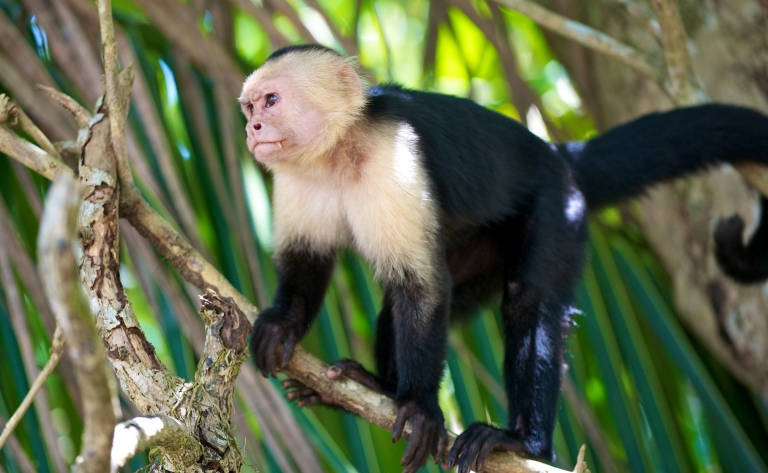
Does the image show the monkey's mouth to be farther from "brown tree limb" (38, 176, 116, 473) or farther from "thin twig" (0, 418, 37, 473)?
"brown tree limb" (38, 176, 116, 473)

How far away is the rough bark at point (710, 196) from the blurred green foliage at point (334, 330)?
170 mm

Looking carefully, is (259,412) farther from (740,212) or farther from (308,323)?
(740,212)

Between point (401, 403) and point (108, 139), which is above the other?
point (108, 139)

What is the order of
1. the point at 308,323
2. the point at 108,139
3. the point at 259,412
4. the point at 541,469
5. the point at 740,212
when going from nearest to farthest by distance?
1. the point at 541,469
2. the point at 108,139
3. the point at 259,412
4. the point at 308,323
5. the point at 740,212

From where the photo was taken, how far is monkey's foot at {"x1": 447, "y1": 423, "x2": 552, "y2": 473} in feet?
8.50

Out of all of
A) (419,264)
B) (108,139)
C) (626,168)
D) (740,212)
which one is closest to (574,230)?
(626,168)

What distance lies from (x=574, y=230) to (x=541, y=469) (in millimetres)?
1157

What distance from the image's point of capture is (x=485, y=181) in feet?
9.99

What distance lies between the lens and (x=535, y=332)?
2.95 m

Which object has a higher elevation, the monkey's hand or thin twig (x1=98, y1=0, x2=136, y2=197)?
thin twig (x1=98, y1=0, x2=136, y2=197)

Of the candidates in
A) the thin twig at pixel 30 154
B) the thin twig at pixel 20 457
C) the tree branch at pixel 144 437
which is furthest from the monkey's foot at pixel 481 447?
the thin twig at pixel 30 154

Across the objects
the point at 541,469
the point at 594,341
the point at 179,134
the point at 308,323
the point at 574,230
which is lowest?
the point at 594,341

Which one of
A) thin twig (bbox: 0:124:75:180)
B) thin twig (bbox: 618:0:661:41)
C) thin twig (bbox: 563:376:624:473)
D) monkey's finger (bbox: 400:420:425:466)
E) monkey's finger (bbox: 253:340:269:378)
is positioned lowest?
thin twig (bbox: 563:376:624:473)

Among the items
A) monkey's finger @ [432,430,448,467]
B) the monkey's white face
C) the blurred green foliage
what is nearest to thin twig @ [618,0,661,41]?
the blurred green foliage
